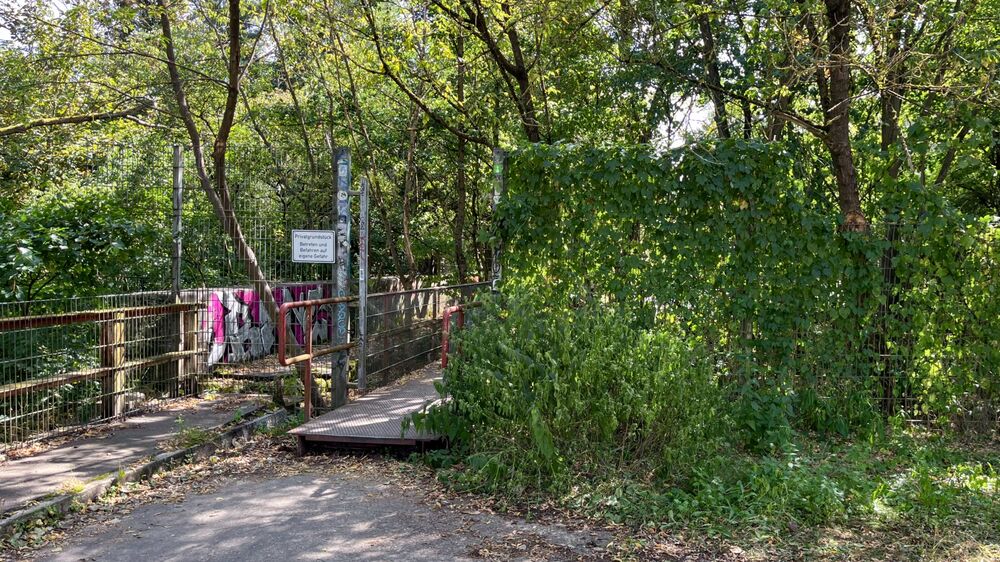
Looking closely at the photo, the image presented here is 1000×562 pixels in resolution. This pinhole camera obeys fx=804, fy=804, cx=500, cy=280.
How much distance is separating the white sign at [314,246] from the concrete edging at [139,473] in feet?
5.97

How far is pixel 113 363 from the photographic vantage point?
29.3ft

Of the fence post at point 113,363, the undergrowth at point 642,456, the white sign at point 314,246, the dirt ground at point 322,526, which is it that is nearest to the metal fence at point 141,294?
the fence post at point 113,363

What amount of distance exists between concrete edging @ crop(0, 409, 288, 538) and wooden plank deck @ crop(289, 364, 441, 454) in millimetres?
894

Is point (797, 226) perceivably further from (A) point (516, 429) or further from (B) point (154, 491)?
(B) point (154, 491)

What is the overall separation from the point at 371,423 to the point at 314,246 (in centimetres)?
231

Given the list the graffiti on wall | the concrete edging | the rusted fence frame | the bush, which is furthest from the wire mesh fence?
the bush

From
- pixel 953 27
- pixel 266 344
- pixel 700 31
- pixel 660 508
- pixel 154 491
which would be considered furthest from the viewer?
pixel 266 344

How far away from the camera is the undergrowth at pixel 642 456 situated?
5383 millimetres

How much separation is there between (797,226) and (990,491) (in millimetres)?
2840

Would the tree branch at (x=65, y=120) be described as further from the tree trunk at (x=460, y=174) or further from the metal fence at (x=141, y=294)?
the tree trunk at (x=460, y=174)

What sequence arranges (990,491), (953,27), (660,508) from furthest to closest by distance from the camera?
(953,27), (990,491), (660,508)

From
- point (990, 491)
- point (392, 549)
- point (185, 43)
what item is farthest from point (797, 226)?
point (185, 43)

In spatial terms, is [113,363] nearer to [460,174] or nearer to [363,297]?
[363,297]

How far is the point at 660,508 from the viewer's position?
5488 millimetres
